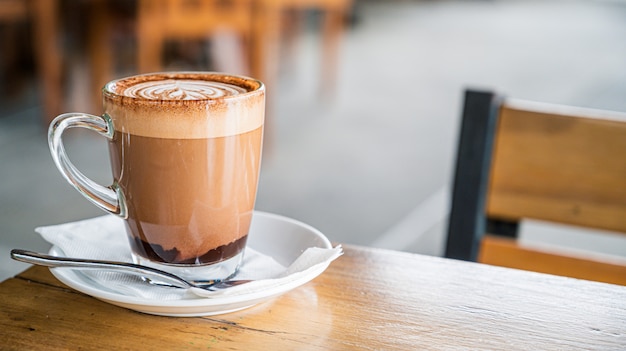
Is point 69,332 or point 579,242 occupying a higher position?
point 69,332

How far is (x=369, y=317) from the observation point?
18.3 inches

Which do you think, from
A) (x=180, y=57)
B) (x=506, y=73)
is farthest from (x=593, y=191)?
(x=506, y=73)

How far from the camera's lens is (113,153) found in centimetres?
50

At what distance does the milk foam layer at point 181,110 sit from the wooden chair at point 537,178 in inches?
14.3

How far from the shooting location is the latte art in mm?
494

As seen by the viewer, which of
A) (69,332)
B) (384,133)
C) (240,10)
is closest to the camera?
(69,332)

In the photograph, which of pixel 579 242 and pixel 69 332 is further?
pixel 579 242

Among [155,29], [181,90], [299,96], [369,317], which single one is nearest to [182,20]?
[155,29]

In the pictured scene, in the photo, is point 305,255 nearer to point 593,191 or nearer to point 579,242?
point 593,191

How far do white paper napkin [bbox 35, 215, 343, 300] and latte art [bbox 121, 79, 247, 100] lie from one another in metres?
0.12

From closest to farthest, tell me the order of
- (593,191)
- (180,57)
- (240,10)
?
(593,191), (240,10), (180,57)

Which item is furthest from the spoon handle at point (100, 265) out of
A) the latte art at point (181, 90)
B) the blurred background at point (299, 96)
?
the blurred background at point (299, 96)

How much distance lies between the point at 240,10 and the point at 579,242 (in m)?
1.30

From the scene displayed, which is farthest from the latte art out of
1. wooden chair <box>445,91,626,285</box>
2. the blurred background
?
the blurred background
